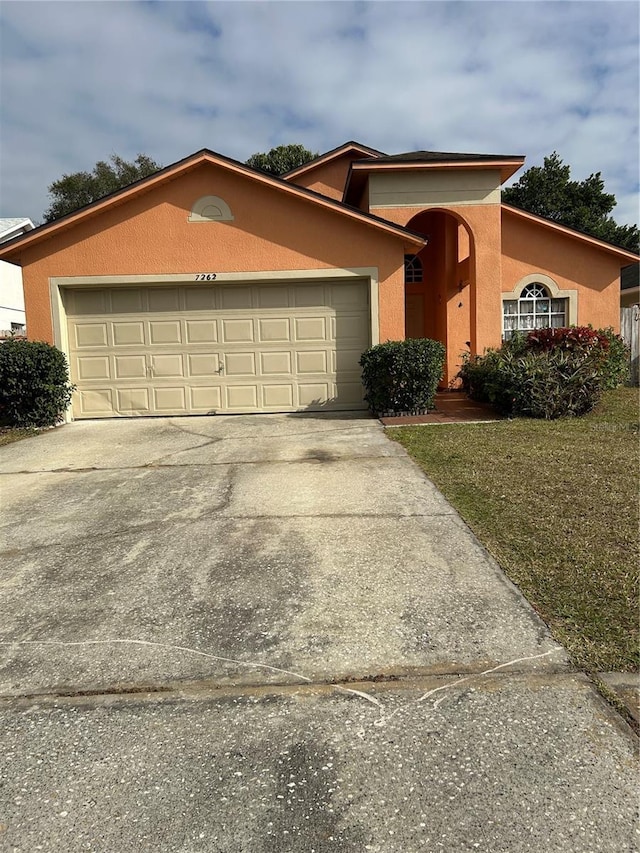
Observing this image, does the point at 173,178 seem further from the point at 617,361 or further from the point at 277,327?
the point at 617,361

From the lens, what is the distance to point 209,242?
11.2 m

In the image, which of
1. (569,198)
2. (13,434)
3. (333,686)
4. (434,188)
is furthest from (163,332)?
(569,198)

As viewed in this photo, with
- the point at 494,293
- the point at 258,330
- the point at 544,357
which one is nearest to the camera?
the point at 544,357

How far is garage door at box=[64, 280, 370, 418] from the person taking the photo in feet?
37.6

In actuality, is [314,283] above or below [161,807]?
above

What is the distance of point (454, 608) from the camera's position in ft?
11.0

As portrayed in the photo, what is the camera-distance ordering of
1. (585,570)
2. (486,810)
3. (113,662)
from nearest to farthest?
(486,810)
(113,662)
(585,570)

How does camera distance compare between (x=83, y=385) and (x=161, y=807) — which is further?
(x=83, y=385)

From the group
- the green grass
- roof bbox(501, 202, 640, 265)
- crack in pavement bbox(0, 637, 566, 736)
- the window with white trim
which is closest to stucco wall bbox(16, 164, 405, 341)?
the green grass

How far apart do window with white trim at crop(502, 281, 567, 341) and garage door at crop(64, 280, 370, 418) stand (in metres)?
4.99

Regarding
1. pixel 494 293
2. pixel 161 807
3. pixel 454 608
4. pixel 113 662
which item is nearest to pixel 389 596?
pixel 454 608

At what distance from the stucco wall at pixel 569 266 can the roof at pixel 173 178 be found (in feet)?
14.5

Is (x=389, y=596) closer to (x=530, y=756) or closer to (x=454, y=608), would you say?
(x=454, y=608)

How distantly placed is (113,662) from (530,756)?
1931 mm
